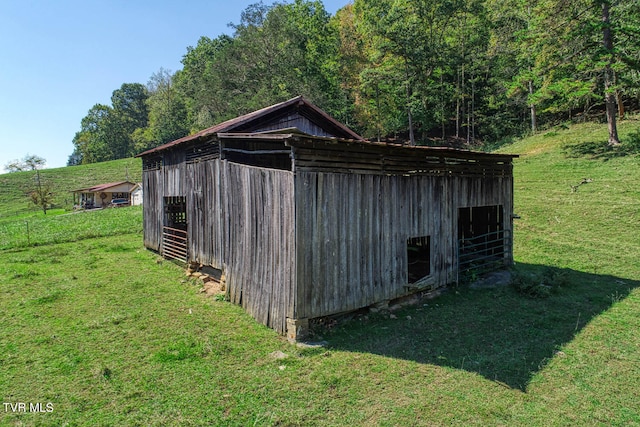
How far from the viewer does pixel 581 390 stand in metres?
4.97

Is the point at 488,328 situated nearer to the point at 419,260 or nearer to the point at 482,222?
the point at 419,260

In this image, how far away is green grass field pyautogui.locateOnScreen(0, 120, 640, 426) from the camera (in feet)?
14.9

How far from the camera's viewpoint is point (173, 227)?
1329cm

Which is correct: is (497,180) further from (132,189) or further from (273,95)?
(132,189)

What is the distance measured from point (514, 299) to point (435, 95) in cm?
2987

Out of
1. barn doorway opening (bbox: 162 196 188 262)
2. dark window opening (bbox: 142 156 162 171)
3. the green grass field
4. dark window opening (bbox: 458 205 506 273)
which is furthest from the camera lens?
dark window opening (bbox: 142 156 162 171)

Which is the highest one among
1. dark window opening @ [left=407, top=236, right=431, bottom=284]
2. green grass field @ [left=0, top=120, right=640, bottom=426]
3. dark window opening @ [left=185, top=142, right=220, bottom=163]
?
dark window opening @ [left=185, top=142, right=220, bottom=163]

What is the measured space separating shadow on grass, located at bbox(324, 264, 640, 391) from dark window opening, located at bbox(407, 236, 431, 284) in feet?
2.34

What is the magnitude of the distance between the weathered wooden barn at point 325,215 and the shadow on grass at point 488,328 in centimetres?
56

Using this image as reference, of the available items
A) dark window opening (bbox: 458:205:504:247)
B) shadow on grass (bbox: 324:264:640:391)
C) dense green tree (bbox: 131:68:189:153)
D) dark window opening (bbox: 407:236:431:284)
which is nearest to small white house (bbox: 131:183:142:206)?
dense green tree (bbox: 131:68:189:153)

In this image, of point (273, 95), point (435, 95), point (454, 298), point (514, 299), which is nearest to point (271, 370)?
point (454, 298)

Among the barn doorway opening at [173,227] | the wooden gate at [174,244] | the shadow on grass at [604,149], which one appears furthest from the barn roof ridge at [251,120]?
the shadow on grass at [604,149]

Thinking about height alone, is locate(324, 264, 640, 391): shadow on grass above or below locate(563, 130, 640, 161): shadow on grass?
below

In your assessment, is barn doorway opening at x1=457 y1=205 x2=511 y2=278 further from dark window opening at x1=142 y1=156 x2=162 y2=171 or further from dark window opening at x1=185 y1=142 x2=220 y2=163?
dark window opening at x1=142 y1=156 x2=162 y2=171
